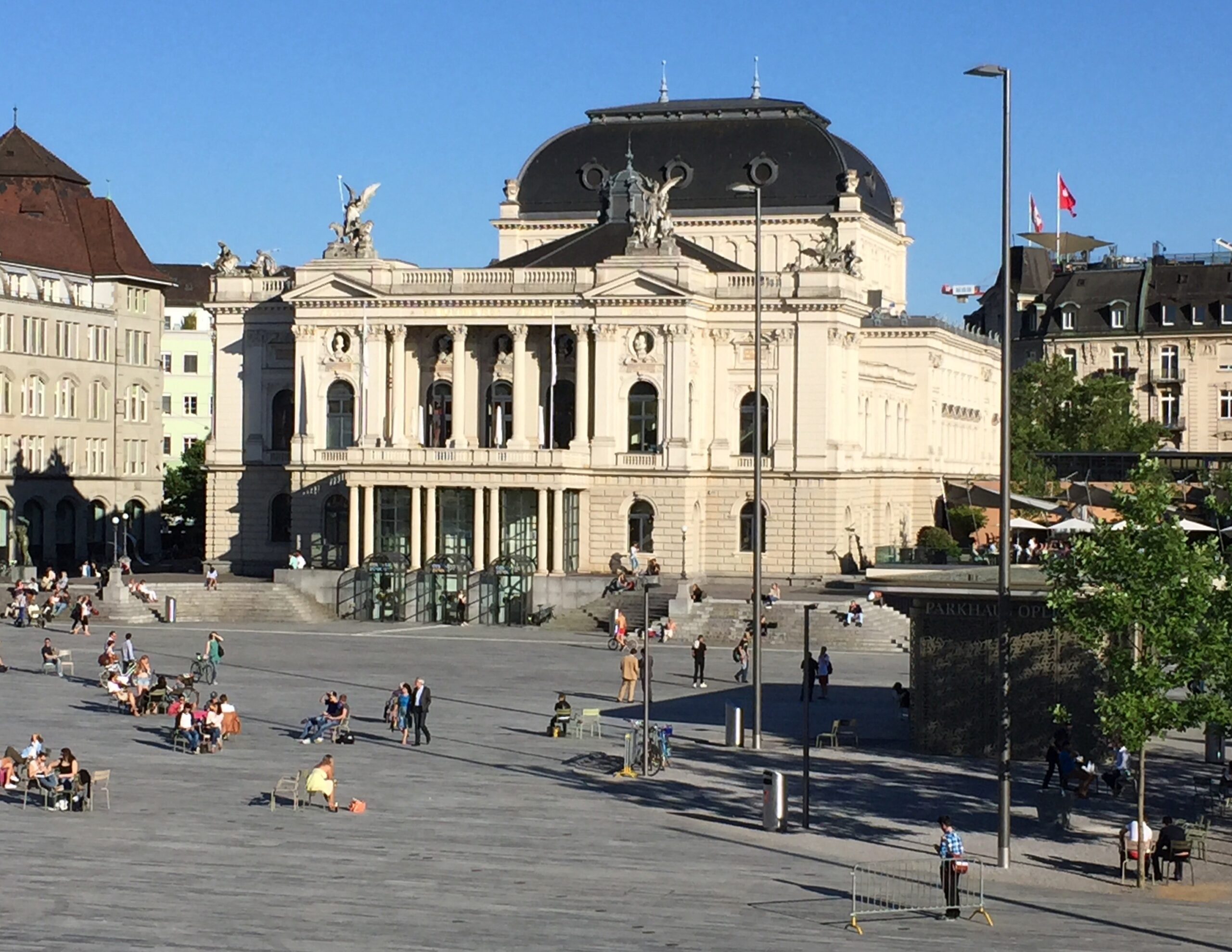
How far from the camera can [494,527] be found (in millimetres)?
92250

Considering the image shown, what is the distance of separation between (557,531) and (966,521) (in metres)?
24.7

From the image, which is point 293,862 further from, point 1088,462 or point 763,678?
point 1088,462

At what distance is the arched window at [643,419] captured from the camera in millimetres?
95312

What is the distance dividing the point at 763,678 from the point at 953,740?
57.0 ft

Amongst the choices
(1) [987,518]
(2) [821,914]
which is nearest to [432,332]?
(1) [987,518]

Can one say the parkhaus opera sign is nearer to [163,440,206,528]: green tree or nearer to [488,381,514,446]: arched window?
[488,381,514,446]: arched window

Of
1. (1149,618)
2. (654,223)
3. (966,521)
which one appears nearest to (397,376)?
(654,223)

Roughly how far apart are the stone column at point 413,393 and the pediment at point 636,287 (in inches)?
387

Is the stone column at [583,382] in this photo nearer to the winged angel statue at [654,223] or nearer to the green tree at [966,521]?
the winged angel statue at [654,223]

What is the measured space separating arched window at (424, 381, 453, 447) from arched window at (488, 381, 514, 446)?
71.4 inches

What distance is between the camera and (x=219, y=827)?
4125cm

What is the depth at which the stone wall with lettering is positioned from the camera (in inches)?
1954

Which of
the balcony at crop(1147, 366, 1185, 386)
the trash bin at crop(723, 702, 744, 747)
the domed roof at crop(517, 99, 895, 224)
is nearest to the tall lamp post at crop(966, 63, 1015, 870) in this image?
the trash bin at crop(723, 702, 744, 747)

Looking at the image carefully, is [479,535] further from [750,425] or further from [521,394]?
[750,425]
